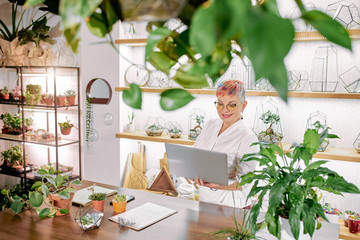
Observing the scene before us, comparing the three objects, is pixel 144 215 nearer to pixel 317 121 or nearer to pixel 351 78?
pixel 317 121

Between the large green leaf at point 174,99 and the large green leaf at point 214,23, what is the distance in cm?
11

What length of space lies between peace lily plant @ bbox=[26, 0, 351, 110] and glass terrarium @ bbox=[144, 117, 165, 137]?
2.71m

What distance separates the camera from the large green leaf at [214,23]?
0.17 meters

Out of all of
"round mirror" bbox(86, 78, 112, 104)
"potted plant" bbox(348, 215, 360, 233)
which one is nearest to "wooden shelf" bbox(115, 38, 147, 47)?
"round mirror" bbox(86, 78, 112, 104)

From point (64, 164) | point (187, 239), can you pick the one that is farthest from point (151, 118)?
point (187, 239)

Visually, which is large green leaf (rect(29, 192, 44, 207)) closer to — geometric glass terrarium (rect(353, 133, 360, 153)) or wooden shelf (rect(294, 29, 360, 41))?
wooden shelf (rect(294, 29, 360, 41))

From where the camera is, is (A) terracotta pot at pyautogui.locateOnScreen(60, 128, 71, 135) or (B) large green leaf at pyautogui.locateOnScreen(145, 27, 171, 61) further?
(A) terracotta pot at pyautogui.locateOnScreen(60, 128, 71, 135)

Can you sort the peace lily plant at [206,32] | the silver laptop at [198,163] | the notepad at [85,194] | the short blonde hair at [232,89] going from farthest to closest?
the short blonde hair at [232,89], the notepad at [85,194], the silver laptop at [198,163], the peace lily plant at [206,32]

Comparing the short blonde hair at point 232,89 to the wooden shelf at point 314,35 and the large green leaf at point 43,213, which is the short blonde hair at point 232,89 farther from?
the large green leaf at point 43,213

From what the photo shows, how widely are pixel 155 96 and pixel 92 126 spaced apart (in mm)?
740

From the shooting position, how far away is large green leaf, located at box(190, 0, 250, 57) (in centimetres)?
17

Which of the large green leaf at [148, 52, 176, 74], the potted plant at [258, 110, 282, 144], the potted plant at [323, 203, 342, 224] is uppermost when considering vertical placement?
the large green leaf at [148, 52, 176, 74]

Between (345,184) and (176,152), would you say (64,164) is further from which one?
(345,184)

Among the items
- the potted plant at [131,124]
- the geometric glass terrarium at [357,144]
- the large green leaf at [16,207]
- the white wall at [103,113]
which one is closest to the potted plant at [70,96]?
the white wall at [103,113]
